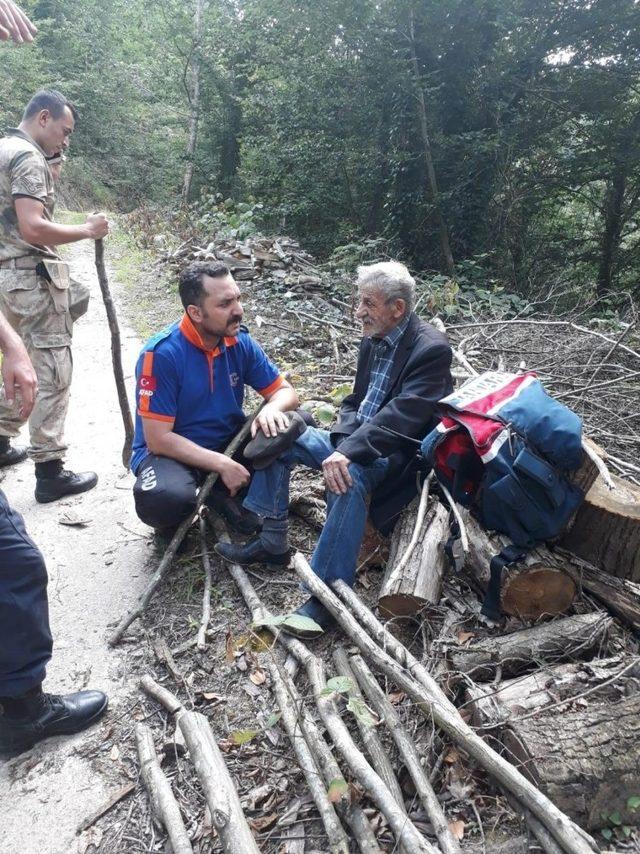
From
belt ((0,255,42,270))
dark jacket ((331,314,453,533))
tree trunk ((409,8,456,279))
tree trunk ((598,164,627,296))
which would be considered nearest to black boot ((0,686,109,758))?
dark jacket ((331,314,453,533))

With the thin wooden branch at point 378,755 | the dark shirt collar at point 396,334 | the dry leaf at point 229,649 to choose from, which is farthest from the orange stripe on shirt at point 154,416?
the thin wooden branch at point 378,755

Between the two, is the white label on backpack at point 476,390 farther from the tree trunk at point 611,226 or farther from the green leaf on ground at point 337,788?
the tree trunk at point 611,226

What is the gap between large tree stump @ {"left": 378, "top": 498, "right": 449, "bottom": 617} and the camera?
2809 mm

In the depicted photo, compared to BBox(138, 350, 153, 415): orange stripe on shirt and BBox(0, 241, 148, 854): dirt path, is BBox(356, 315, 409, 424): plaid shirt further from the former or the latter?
BBox(0, 241, 148, 854): dirt path

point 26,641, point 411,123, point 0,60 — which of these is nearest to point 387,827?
point 26,641

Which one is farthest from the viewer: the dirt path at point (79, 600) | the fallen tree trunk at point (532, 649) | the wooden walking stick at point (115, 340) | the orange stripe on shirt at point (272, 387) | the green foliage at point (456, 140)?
the green foliage at point (456, 140)

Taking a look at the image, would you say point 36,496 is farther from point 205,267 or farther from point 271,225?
point 271,225

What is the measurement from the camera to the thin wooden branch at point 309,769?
6.31 ft

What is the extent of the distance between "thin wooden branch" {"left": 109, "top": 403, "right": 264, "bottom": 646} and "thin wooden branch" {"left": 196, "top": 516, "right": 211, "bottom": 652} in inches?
5.5

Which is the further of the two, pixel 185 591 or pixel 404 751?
pixel 185 591

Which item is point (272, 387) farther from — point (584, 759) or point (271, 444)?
point (584, 759)

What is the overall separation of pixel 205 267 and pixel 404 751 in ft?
8.78

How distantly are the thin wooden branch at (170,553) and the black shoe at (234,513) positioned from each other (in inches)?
5.7

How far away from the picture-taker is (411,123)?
40.3 feet
